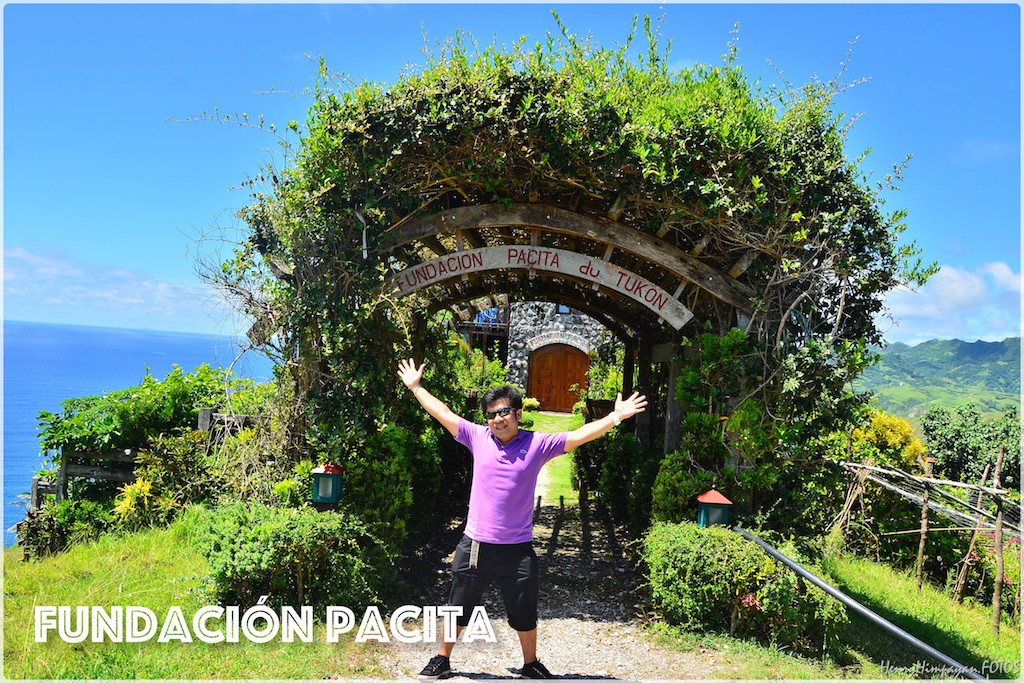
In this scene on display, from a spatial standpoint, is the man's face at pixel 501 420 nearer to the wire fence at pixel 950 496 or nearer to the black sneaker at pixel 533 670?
the black sneaker at pixel 533 670

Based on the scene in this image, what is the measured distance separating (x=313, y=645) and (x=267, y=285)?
2.92 m

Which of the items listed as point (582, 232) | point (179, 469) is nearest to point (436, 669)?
point (582, 232)

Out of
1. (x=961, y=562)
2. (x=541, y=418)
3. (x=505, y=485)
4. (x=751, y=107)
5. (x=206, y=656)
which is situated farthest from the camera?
(x=541, y=418)

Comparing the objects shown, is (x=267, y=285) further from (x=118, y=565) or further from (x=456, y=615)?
(x=456, y=615)

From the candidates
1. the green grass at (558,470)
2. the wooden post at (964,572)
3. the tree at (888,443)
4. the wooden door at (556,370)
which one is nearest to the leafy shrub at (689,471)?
the wooden post at (964,572)

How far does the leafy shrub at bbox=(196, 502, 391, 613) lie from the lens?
212 inches

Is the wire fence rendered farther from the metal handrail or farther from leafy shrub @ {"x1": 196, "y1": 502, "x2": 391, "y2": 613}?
leafy shrub @ {"x1": 196, "y1": 502, "x2": 391, "y2": 613}

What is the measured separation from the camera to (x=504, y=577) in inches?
159

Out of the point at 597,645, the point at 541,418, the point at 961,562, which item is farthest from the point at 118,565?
the point at 541,418

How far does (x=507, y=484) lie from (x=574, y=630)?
2.64m

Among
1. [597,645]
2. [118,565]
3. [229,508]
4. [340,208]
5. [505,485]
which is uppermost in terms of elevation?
[340,208]

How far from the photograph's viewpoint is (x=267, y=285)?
625cm

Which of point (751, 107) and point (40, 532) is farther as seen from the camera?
point (40, 532)

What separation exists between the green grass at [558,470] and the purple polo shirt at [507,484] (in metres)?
7.94
